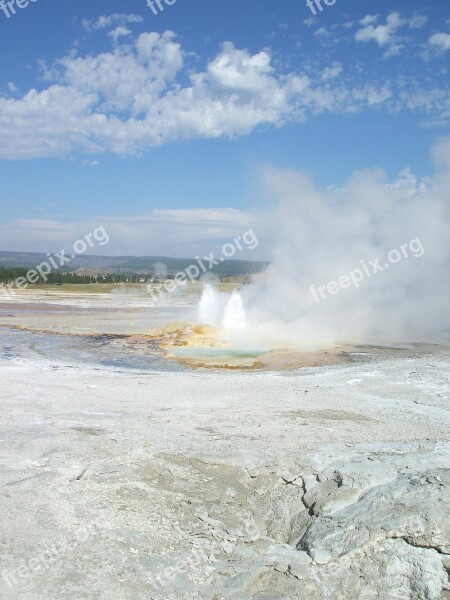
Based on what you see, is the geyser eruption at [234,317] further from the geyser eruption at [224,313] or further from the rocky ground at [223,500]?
the rocky ground at [223,500]

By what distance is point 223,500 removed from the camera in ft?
16.5

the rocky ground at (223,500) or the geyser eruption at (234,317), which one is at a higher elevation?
the geyser eruption at (234,317)

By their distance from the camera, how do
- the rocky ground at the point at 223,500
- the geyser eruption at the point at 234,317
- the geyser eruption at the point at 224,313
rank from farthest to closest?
the geyser eruption at the point at 224,313 < the geyser eruption at the point at 234,317 < the rocky ground at the point at 223,500

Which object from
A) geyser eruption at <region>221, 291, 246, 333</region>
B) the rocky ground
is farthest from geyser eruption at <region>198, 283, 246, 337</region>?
the rocky ground

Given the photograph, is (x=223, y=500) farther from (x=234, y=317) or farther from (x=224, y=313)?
(x=224, y=313)

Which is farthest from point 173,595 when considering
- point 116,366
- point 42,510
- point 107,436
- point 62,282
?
point 62,282

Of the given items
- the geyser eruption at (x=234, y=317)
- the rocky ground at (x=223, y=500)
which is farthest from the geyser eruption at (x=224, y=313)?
the rocky ground at (x=223, y=500)

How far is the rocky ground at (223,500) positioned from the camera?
381 cm

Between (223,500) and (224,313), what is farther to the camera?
(224,313)

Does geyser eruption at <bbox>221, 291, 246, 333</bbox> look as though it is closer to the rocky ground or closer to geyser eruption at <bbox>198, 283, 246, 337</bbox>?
geyser eruption at <bbox>198, 283, 246, 337</bbox>

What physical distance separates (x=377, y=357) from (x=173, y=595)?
1161 cm

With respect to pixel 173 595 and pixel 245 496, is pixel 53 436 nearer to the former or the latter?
pixel 245 496

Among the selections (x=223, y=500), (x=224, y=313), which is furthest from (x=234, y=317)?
(x=223, y=500)

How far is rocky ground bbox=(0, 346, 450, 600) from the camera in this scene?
3814mm
